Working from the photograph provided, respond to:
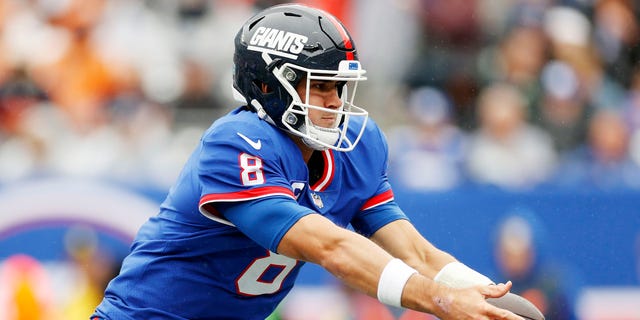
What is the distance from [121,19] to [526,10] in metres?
3.42

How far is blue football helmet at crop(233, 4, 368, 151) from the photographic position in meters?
4.12

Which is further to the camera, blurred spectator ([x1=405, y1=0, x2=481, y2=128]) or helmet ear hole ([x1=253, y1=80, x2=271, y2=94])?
blurred spectator ([x1=405, y1=0, x2=481, y2=128])

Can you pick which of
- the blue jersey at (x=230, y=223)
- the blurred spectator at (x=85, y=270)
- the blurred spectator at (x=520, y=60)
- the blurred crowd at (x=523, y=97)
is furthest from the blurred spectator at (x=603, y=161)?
the blue jersey at (x=230, y=223)

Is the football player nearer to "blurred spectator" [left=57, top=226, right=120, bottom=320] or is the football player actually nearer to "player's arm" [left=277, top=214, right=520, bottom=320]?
"player's arm" [left=277, top=214, right=520, bottom=320]

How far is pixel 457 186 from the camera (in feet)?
25.9

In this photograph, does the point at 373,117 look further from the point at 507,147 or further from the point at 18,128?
the point at 18,128

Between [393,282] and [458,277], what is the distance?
32.5 inches

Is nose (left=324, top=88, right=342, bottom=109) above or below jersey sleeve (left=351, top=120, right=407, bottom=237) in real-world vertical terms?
above

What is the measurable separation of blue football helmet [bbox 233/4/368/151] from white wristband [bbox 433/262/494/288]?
2.08 ft

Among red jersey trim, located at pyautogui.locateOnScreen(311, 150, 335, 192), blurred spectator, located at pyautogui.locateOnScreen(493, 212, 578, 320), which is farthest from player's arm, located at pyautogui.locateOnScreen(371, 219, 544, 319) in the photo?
blurred spectator, located at pyautogui.locateOnScreen(493, 212, 578, 320)

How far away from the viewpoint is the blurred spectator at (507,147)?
8242 millimetres

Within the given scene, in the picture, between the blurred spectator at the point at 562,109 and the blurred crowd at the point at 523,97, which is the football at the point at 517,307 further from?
the blurred spectator at the point at 562,109

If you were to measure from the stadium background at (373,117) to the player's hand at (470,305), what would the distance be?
12.7 ft

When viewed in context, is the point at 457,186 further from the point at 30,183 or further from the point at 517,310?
the point at 517,310
